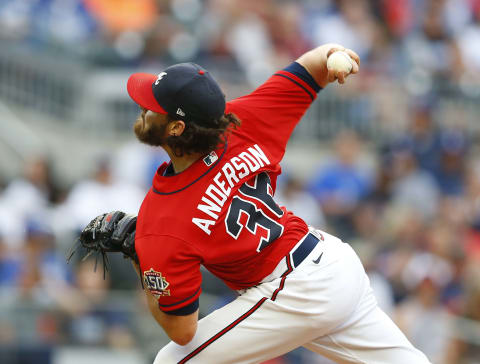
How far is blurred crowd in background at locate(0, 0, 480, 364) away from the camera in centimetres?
774

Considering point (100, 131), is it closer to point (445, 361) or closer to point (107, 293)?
point (107, 293)

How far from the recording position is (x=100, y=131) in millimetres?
11844

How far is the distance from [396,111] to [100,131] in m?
3.77

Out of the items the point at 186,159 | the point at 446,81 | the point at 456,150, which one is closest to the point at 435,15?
the point at 446,81

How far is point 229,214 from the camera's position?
4.16m

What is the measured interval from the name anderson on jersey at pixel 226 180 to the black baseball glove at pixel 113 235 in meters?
0.37

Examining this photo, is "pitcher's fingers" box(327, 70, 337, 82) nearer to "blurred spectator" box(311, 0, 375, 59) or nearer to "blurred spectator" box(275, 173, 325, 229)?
"blurred spectator" box(275, 173, 325, 229)

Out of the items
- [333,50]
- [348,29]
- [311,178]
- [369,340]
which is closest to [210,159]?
[333,50]

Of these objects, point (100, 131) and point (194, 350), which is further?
point (100, 131)

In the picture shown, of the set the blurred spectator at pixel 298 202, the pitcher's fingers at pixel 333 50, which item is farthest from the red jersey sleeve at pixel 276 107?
the blurred spectator at pixel 298 202

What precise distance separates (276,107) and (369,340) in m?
1.20

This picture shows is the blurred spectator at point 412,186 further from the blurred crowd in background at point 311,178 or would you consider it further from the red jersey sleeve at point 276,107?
the red jersey sleeve at point 276,107

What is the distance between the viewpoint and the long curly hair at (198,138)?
13.6 feet

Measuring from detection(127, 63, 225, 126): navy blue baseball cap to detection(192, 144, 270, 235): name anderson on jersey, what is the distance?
250mm
